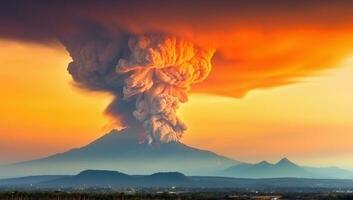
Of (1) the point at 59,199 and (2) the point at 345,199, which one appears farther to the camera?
(2) the point at 345,199

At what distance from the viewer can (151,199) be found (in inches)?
4747

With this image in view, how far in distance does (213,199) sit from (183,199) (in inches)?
425

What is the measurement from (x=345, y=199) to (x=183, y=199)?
33.5m

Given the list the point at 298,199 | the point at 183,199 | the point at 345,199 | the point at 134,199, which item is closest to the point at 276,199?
the point at 298,199

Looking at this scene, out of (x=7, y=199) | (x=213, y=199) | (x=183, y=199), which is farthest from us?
(x=213, y=199)

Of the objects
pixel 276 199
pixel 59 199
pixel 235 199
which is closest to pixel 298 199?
pixel 276 199

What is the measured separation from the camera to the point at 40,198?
389 feet

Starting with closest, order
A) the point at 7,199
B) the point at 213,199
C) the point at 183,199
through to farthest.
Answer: the point at 7,199, the point at 183,199, the point at 213,199

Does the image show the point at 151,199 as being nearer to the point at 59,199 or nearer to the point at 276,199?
the point at 59,199

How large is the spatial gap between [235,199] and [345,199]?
2202cm

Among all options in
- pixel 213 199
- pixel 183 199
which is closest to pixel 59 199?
pixel 183 199

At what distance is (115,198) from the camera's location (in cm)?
11638

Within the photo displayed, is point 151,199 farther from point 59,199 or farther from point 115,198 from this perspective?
point 59,199

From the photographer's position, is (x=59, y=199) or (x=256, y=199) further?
(x=256, y=199)
